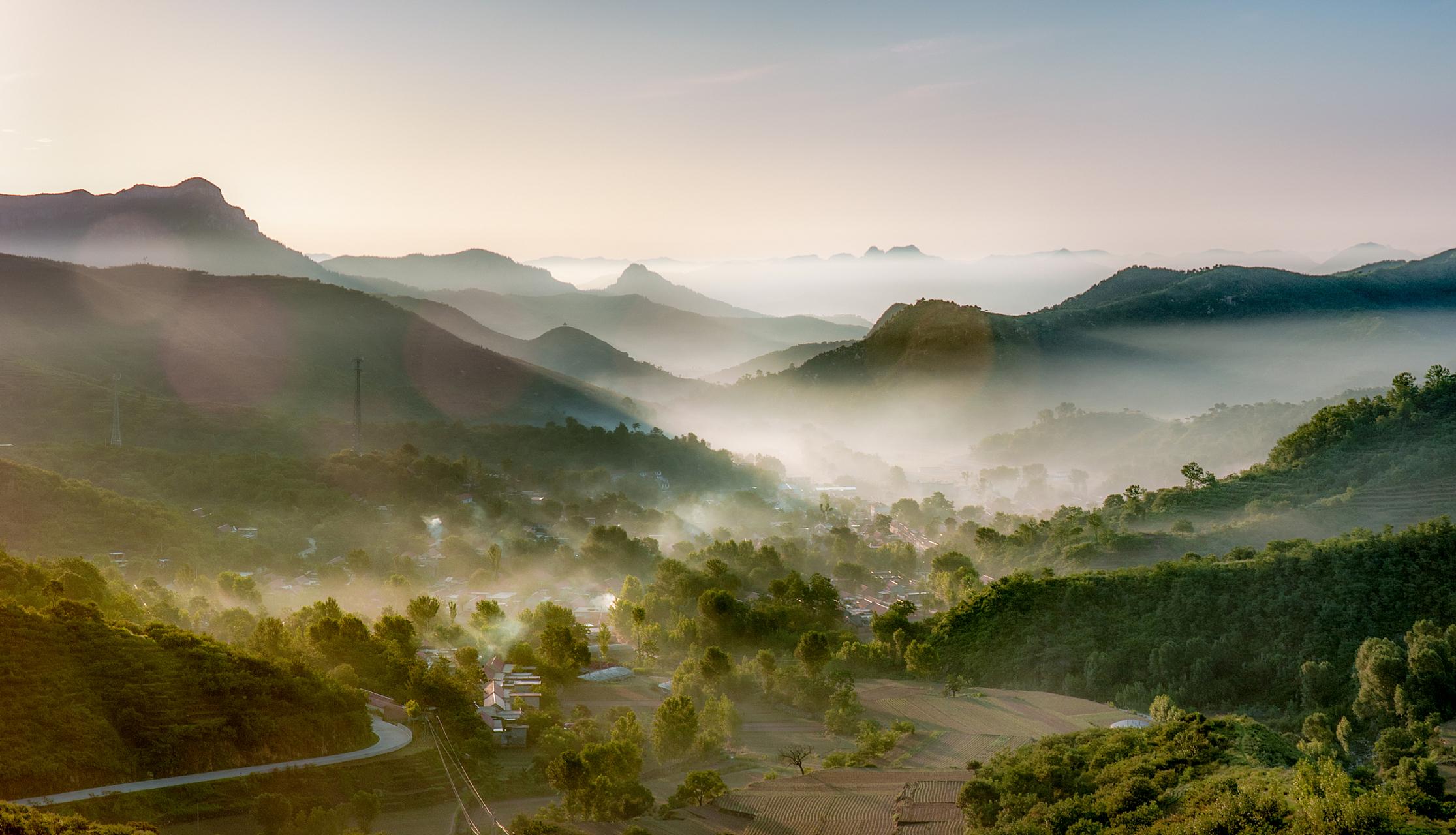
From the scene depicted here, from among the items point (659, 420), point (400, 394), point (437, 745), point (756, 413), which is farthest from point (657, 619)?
point (756, 413)

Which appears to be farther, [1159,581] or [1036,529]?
[1036,529]

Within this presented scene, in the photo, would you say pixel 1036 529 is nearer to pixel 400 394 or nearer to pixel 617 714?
A: pixel 617 714

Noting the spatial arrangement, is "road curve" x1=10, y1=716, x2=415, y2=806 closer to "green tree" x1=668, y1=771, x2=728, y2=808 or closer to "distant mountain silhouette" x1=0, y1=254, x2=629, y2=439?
"green tree" x1=668, y1=771, x2=728, y2=808

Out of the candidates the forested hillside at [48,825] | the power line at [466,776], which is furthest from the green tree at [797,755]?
the forested hillside at [48,825]

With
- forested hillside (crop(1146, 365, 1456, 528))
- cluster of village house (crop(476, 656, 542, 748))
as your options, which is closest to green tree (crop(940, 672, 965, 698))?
cluster of village house (crop(476, 656, 542, 748))

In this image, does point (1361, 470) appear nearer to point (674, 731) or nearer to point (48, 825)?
point (674, 731)

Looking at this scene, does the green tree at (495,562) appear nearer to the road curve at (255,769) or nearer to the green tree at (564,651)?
the green tree at (564,651)
